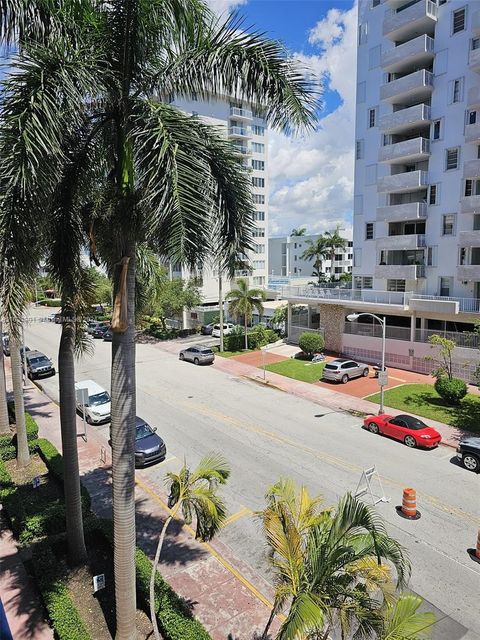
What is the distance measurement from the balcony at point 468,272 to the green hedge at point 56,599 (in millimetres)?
26918

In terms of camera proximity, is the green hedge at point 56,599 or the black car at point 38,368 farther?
the black car at point 38,368

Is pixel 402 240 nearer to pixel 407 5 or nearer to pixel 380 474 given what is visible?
pixel 407 5

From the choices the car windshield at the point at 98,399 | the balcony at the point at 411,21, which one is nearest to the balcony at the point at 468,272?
the balcony at the point at 411,21

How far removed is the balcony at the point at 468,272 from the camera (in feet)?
91.7

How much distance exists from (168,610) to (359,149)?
1350 inches

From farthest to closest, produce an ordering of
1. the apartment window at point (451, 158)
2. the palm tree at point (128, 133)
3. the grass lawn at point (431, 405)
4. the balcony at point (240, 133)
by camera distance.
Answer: the balcony at point (240, 133)
the apartment window at point (451, 158)
the grass lawn at point (431, 405)
the palm tree at point (128, 133)

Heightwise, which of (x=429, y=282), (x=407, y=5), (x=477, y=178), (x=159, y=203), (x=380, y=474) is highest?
(x=407, y=5)

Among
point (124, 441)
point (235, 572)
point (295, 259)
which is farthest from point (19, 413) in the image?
point (295, 259)

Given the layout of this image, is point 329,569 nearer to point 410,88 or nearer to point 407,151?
point 407,151

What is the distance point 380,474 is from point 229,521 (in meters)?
6.06

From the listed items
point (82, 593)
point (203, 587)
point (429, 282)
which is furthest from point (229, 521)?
point (429, 282)

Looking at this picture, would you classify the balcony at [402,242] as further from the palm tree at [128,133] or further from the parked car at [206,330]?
the palm tree at [128,133]

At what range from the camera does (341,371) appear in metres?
28.2

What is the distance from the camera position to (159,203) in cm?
623
